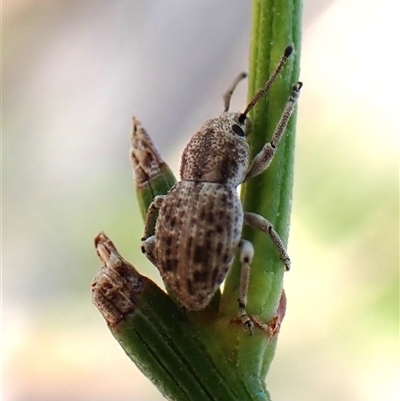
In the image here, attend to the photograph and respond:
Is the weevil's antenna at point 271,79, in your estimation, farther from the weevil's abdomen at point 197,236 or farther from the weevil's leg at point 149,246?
the weevil's leg at point 149,246

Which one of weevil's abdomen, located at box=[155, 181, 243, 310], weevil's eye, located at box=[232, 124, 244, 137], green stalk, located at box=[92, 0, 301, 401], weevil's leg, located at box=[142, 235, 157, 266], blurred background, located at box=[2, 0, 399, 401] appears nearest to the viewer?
green stalk, located at box=[92, 0, 301, 401]

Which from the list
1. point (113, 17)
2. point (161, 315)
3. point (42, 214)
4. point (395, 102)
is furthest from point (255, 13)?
point (113, 17)

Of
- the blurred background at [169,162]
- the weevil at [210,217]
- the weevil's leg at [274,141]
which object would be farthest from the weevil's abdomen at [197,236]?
the blurred background at [169,162]

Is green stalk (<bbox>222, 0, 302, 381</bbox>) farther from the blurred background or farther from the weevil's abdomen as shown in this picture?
the blurred background

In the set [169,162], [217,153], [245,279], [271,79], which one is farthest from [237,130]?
[169,162]

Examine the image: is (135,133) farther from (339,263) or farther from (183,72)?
(183,72)

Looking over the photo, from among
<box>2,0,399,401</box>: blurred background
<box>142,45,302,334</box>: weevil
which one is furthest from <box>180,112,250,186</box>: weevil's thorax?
<box>2,0,399,401</box>: blurred background

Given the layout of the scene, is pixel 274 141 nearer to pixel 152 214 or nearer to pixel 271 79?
pixel 271 79
